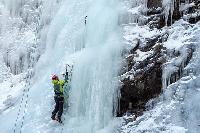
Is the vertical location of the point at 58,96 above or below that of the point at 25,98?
above

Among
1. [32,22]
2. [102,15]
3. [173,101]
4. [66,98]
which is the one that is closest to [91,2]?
[102,15]

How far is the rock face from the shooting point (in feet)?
33.2

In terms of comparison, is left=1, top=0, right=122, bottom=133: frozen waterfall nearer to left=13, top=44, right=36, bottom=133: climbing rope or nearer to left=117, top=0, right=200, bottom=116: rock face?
left=13, top=44, right=36, bottom=133: climbing rope

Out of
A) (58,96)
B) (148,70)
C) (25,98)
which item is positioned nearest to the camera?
(148,70)

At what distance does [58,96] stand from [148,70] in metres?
2.04

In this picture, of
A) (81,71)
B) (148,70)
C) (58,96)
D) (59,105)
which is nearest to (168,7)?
(148,70)

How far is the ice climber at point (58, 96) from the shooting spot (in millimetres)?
10438

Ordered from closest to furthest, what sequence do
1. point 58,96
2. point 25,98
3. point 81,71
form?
point 58,96, point 81,71, point 25,98

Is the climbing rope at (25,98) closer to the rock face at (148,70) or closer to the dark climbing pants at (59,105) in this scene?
the dark climbing pants at (59,105)

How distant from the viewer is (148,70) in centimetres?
1027

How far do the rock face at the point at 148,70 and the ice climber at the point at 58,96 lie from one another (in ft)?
4.21

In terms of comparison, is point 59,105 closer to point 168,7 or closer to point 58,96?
point 58,96

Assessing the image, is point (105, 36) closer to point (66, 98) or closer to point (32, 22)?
point (66, 98)

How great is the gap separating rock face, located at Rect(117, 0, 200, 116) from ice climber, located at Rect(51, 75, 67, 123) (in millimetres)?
1282
